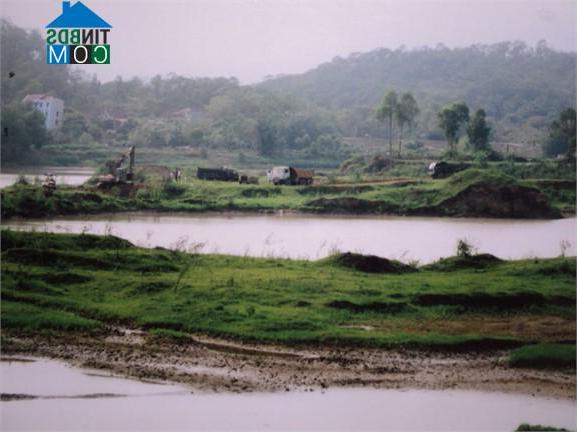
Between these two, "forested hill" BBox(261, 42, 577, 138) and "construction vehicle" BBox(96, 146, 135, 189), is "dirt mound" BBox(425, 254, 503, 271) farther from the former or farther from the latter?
"forested hill" BBox(261, 42, 577, 138)

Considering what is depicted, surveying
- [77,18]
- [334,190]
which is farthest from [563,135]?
[77,18]

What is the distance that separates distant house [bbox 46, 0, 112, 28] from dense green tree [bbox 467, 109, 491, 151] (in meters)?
18.1

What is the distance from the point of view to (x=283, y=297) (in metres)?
10.1

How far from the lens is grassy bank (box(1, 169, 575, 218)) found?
20.1 metres

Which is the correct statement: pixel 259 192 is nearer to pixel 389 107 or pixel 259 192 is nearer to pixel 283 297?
pixel 389 107

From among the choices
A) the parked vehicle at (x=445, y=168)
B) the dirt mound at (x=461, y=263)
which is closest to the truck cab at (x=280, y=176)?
the parked vehicle at (x=445, y=168)

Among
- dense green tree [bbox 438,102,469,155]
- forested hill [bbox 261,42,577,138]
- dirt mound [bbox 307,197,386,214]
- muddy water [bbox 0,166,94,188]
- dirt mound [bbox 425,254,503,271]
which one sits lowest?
dirt mound [bbox 425,254,503,271]

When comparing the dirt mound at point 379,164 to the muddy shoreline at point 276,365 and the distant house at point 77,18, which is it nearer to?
the distant house at point 77,18

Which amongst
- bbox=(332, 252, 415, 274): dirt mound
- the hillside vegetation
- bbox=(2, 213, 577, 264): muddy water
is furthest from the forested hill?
bbox=(332, 252, 415, 274): dirt mound

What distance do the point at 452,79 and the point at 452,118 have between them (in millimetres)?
13171

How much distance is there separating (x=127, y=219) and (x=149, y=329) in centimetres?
914

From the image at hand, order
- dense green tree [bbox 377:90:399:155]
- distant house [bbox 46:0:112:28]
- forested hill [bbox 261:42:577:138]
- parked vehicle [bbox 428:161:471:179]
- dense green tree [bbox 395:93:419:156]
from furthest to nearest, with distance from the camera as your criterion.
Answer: forested hill [bbox 261:42:577:138], dense green tree [bbox 377:90:399:155], dense green tree [bbox 395:93:419:156], parked vehicle [bbox 428:161:471:179], distant house [bbox 46:0:112:28]

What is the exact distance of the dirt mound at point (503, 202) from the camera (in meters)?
20.1

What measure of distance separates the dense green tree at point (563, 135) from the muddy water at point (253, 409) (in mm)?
16803
